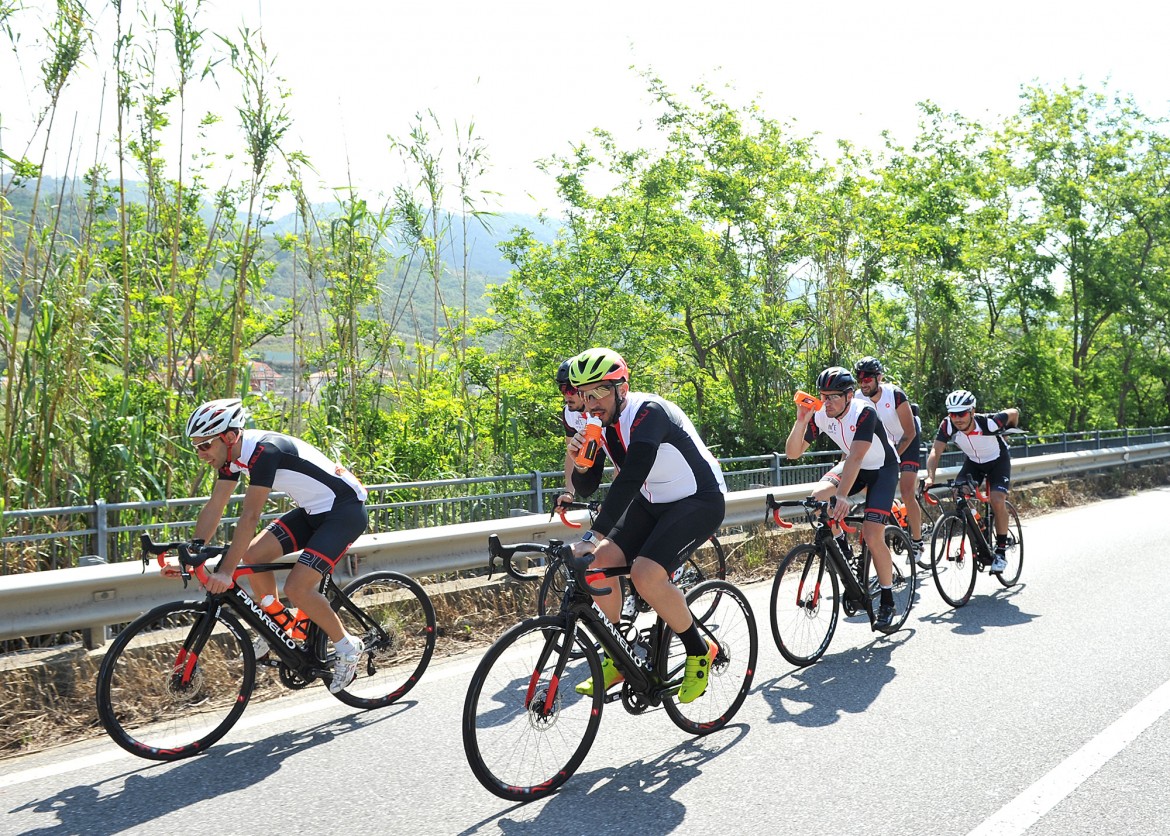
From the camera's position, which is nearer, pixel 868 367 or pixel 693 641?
pixel 693 641

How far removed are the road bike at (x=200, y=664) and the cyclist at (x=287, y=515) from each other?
109 mm

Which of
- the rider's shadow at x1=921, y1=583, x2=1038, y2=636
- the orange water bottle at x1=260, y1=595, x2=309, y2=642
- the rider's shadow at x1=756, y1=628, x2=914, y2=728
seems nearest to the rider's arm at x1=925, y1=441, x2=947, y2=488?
Result: the rider's shadow at x1=921, y1=583, x2=1038, y2=636

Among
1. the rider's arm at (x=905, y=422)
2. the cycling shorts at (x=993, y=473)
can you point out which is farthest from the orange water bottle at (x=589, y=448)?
the cycling shorts at (x=993, y=473)


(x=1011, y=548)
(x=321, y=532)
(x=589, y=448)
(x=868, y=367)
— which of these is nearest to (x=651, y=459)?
(x=589, y=448)

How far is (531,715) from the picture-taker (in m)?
4.47

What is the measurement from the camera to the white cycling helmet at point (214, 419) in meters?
5.09

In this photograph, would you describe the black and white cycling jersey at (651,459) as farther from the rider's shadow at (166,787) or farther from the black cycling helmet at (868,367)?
the black cycling helmet at (868,367)

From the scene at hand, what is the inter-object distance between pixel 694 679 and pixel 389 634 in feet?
6.58

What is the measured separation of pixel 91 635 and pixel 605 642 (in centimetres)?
287

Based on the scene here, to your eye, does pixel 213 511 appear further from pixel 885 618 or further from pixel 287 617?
pixel 885 618

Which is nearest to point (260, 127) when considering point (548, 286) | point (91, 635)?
point (91, 635)

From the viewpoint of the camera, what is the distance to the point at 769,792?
4.44 metres

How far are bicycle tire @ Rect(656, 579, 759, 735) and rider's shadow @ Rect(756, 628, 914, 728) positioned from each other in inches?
11.9

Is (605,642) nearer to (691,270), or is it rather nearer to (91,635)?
(91,635)
